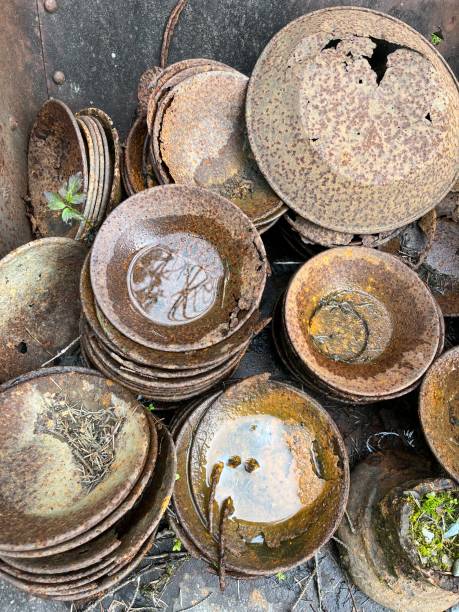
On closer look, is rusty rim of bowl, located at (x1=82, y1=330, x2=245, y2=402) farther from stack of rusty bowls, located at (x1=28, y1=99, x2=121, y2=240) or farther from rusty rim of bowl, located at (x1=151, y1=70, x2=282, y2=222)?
rusty rim of bowl, located at (x1=151, y1=70, x2=282, y2=222)

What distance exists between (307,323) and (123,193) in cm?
139

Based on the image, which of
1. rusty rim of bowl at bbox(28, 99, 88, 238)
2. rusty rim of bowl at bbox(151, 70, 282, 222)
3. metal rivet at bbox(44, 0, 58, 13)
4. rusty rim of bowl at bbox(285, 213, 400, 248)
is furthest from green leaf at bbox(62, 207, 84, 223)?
metal rivet at bbox(44, 0, 58, 13)

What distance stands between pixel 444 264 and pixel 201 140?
6.52ft

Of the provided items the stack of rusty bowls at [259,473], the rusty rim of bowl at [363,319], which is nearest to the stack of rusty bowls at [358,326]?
the rusty rim of bowl at [363,319]

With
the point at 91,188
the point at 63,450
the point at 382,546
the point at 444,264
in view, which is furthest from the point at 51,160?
the point at 382,546

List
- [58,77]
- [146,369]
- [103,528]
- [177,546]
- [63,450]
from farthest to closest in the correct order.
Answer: [58,77], [177,546], [63,450], [146,369], [103,528]

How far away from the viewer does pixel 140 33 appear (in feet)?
10.4

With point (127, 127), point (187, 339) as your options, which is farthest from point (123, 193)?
point (187, 339)

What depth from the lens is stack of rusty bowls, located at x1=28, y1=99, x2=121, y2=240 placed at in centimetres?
265

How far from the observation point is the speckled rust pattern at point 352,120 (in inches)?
99.7

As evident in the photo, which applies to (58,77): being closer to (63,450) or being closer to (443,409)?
(63,450)

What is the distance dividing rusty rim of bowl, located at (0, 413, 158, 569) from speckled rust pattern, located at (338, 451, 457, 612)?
54.9 inches

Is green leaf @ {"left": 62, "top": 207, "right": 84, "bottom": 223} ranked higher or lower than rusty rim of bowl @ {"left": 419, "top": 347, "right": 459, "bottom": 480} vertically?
higher

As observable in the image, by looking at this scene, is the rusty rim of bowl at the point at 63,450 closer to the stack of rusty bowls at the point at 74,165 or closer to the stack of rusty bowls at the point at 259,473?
the stack of rusty bowls at the point at 259,473
